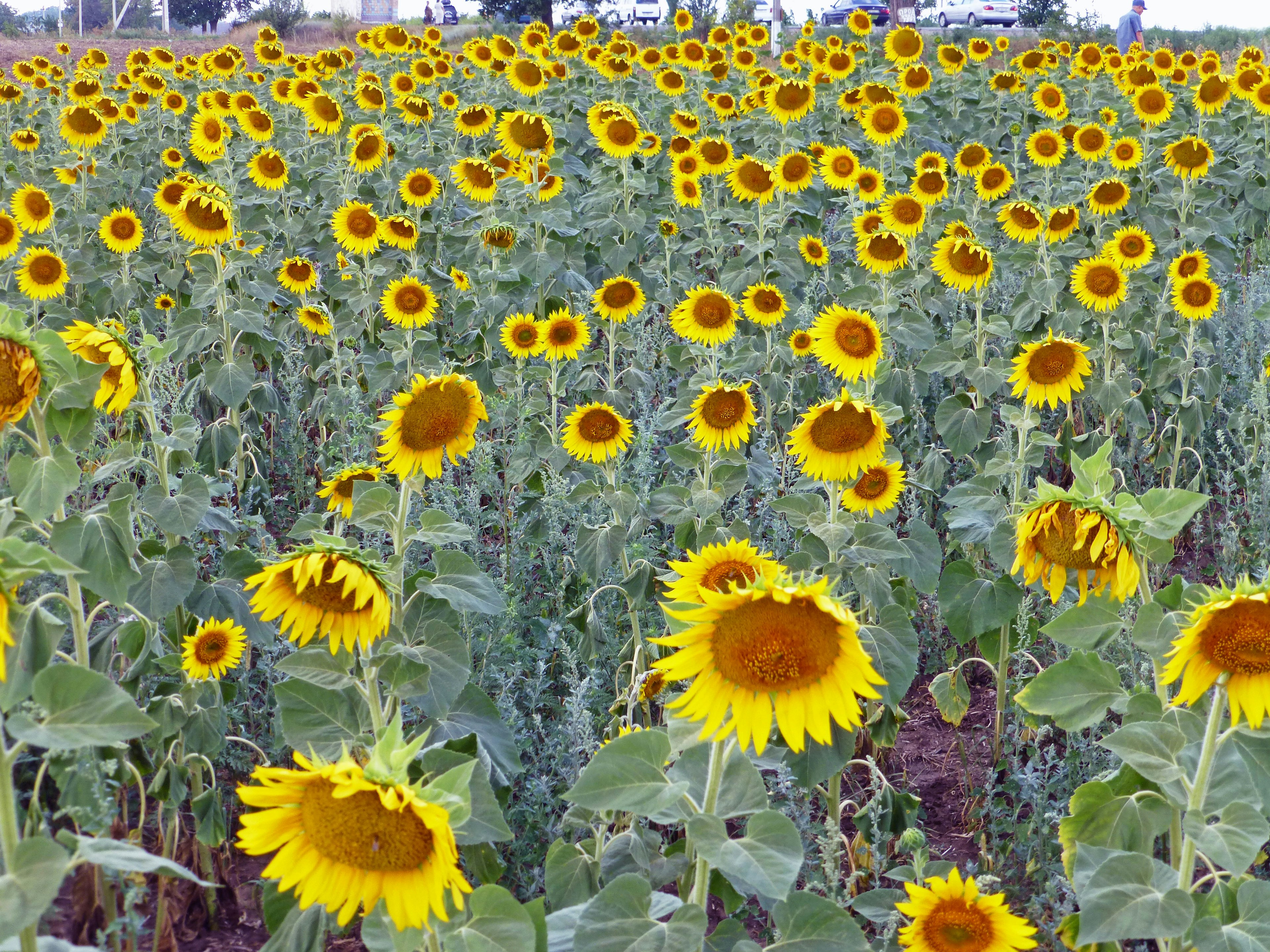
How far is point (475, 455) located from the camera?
15.2ft

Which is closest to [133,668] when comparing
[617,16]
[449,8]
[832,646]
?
[832,646]

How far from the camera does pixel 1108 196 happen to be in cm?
609

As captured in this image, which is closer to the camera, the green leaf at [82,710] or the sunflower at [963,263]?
the green leaf at [82,710]

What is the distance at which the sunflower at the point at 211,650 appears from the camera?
116 inches

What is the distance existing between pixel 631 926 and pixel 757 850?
241 millimetres

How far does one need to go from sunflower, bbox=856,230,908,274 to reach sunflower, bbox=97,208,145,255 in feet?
12.2

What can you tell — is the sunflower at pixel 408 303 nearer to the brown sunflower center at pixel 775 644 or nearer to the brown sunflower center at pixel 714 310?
the brown sunflower center at pixel 714 310

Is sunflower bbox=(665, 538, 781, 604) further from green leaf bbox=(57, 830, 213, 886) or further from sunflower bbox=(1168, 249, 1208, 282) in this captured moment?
sunflower bbox=(1168, 249, 1208, 282)

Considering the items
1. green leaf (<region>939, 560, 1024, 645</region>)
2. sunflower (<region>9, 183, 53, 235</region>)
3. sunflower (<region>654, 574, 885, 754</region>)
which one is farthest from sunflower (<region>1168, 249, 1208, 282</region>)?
sunflower (<region>9, 183, 53, 235</region>)

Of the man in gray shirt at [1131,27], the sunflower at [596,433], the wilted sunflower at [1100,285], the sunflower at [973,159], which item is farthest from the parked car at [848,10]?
the sunflower at [596,433]

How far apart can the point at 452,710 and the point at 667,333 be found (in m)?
4.20

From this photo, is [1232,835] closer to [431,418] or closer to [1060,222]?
[431,418]

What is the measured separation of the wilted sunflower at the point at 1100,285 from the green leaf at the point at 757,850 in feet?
13.0

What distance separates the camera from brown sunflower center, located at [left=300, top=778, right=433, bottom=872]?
4.87 ft
